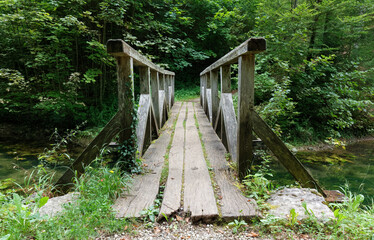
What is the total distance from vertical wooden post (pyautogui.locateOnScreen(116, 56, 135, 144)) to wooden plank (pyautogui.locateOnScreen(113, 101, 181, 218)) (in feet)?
1.68

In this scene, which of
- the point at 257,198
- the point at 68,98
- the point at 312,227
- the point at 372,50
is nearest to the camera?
the point at 312,227

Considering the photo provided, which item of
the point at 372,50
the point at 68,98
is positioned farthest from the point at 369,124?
the point at 68,98

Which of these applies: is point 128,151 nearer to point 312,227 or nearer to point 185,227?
point 185,227

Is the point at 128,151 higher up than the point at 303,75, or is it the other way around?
the point at 303,75

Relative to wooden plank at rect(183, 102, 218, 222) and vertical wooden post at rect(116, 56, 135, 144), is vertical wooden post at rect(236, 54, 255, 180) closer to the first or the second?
wooden plank at rect(183, 102, 218, 222)

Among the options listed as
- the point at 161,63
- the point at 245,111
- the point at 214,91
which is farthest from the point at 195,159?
the point at 161,63

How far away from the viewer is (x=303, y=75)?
772 centimetres

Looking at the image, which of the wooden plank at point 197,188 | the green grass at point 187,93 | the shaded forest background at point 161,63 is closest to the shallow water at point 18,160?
the shaded forest background at point 161,63

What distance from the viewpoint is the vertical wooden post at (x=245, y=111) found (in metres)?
2.24

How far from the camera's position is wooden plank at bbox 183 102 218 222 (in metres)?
1.74

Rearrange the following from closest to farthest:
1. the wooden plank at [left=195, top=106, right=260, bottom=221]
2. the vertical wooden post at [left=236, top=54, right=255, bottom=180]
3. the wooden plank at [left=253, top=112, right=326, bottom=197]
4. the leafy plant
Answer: the leafy plant, the wooden plank at [left=195, top=106, right=260, bottom=221], the vertical wooden post at [left=236, top=54, right=255, bottom=180], the wooden plank at [left=253, top=112, right=326, bottom=197]

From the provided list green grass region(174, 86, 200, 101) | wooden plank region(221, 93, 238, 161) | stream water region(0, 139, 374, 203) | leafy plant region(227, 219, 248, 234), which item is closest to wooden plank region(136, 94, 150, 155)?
wooden plank region(221, 93, 238, 161)

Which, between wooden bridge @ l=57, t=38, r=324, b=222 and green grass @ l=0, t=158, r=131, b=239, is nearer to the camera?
green grass @ l=0, t=158, r=131, b=239

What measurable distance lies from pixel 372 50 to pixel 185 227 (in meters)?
11.8
